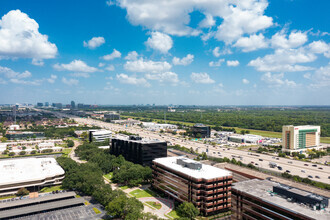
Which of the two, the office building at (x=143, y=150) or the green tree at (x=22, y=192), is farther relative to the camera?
the office building at (x=143, y=150)

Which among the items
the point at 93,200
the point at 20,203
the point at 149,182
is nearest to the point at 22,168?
the point at 20,203

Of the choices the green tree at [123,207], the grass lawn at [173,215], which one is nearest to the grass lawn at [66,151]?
the green tree at [123,207]

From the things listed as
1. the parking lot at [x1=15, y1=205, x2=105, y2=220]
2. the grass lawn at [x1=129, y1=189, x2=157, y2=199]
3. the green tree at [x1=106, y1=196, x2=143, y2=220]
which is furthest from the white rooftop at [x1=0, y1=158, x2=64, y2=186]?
the green tree at [x1=106, y1=196, x2=143, y2=220]

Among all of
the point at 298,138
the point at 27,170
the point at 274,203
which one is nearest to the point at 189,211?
the point at 274,203

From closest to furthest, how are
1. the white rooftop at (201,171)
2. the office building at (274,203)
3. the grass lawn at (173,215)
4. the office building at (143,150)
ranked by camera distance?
the office building at (274,203) < the grass lawn at (173,215) < the white rooftop at (201,171) < the office building at (143,150)

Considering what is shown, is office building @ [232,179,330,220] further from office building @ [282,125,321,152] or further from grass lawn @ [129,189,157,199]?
office building @ [282,125,321,152]

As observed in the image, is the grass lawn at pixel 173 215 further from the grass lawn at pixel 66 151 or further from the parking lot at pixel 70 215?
the grass lawn at pixel 66 151

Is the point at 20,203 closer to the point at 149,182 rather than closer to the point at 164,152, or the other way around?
the point at 149,182
